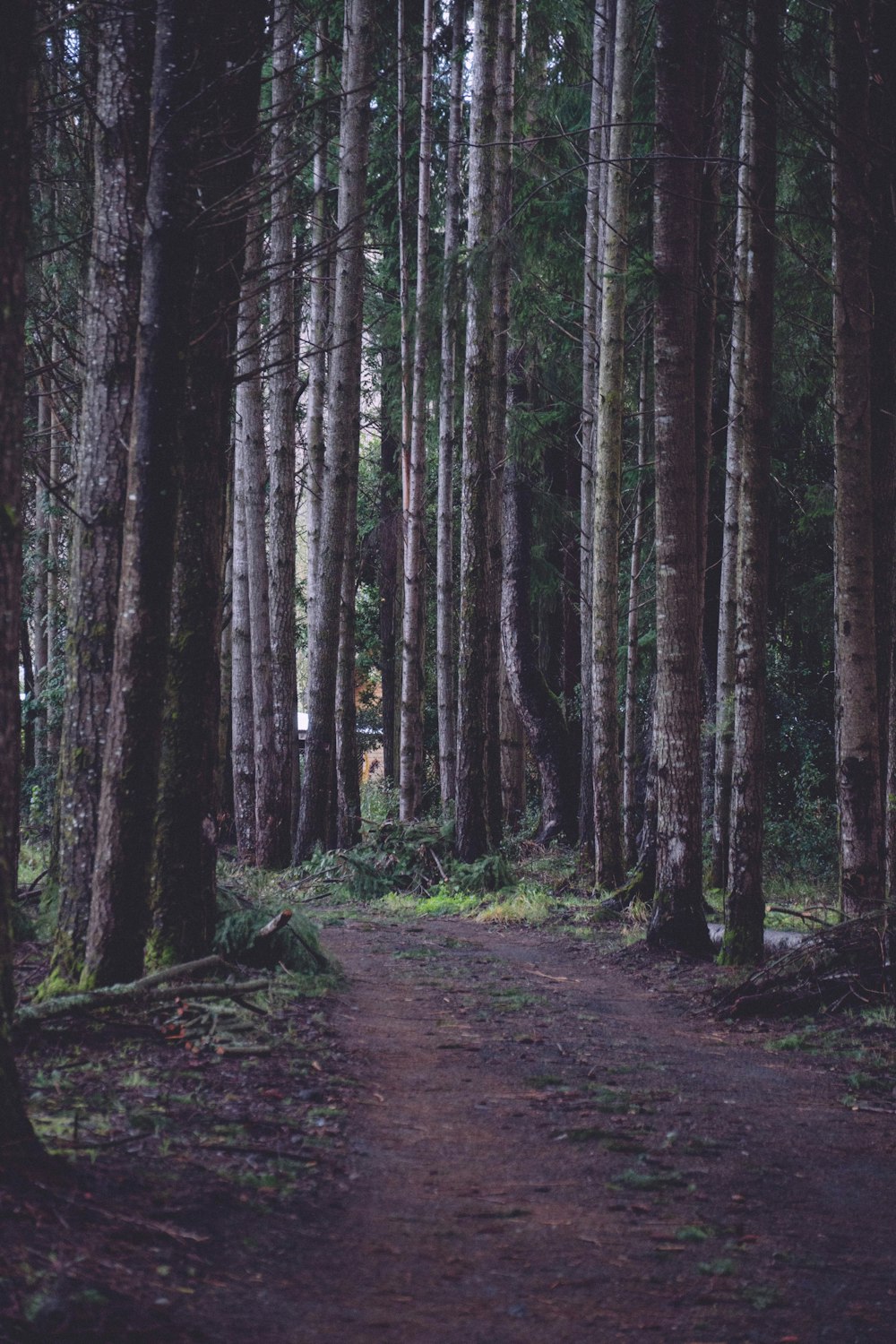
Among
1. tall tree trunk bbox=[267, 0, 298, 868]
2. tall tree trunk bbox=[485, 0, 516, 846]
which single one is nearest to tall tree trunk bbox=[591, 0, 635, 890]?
tall tree trunk bbox=[485, 0, 516, 846]

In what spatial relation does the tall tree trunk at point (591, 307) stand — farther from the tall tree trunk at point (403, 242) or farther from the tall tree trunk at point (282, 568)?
the tall tree trunk at point (282, 568)

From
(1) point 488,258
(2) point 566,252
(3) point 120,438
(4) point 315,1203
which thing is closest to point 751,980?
(4) point 315,1203

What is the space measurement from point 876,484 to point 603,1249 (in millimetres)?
8362

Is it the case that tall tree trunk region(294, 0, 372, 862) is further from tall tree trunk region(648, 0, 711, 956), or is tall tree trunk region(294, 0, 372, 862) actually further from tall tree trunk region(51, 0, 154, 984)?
tall tree trunk region(51, 0, 154, 984)

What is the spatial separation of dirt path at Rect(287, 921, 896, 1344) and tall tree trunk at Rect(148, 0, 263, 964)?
Answer: 135 centimetres

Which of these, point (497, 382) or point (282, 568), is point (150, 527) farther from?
point (497, 382)

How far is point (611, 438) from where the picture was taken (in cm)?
1484

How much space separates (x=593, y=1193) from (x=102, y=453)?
467 centimetres

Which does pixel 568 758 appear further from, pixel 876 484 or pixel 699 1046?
pixel 699 1046

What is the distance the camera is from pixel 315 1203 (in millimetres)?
4371

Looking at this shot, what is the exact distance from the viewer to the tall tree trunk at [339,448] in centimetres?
1680

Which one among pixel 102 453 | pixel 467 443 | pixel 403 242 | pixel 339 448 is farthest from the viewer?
pixel 403 242

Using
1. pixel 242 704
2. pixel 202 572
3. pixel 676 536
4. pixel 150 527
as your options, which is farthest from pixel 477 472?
pixel 150 527

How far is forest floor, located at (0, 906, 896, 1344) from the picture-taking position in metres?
3.49
